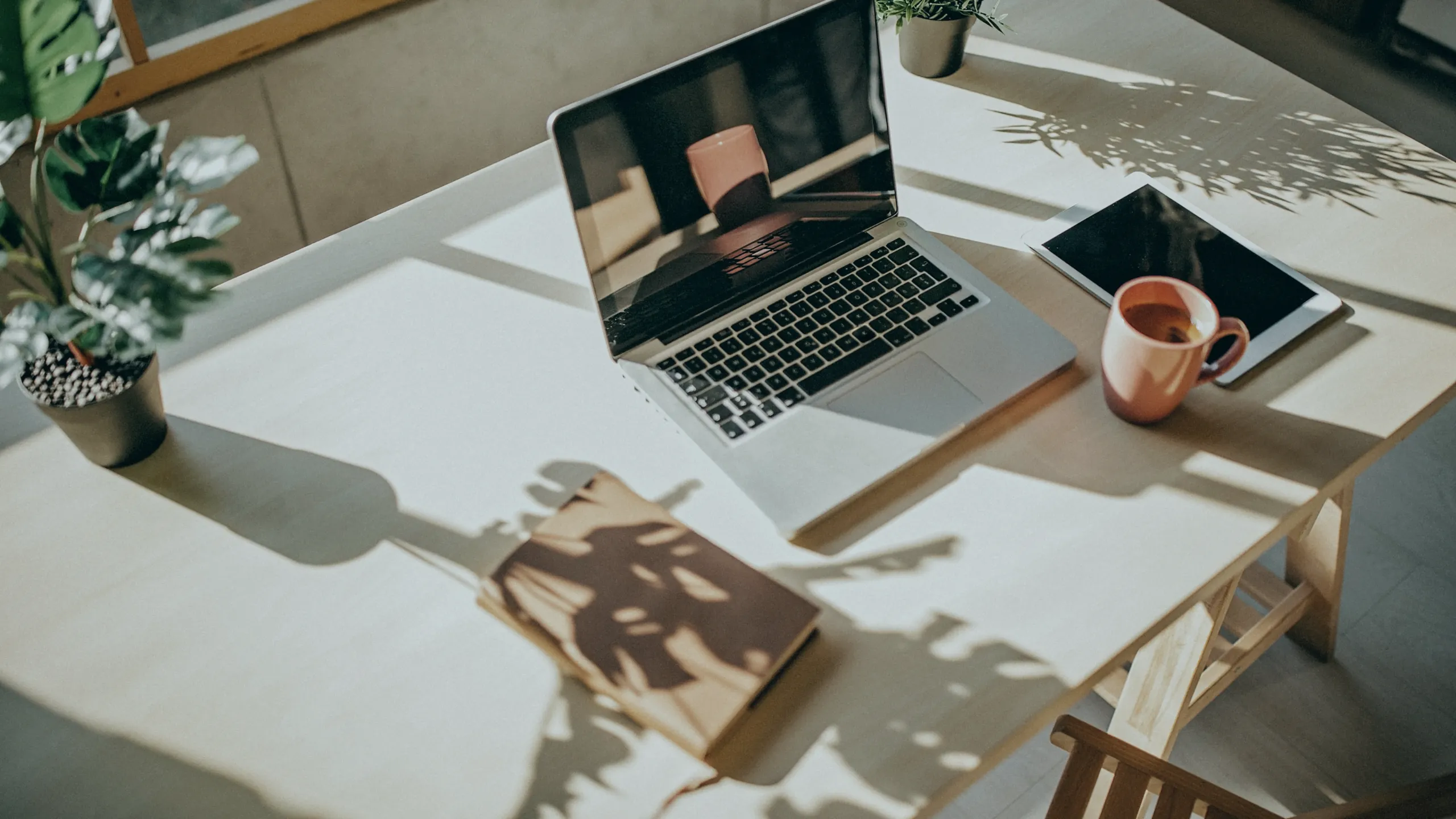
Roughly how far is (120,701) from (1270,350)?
1110 millimetres

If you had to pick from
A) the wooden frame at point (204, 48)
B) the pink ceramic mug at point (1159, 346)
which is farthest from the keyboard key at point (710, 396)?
the wooden frame at point (204, 48)

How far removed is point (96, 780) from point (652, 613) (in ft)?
1.45

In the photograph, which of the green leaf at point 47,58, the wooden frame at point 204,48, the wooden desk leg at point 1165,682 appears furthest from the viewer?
the wooden frame at point 204,48

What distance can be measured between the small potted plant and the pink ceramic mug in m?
0.77

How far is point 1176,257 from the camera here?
1.09 m

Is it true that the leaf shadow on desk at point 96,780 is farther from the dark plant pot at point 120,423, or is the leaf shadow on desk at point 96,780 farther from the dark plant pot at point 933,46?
the dark plant pot at point 933,46

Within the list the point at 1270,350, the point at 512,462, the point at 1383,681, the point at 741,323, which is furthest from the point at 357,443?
the point at 1383,681

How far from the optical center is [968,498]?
911 mm

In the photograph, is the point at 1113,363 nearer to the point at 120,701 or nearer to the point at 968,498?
the point at 968,498

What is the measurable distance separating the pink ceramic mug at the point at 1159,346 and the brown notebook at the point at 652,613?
379 mm

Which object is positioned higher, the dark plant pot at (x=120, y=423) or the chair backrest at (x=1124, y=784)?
the dark plant pot at (x=120, y=423)

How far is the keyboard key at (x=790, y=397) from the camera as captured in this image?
0.95 meters

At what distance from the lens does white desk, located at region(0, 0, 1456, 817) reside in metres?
0.77

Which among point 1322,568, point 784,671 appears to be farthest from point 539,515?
point 1322,568
